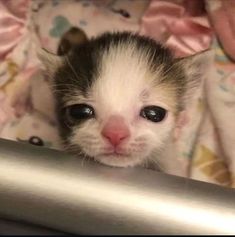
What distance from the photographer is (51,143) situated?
5.05ft

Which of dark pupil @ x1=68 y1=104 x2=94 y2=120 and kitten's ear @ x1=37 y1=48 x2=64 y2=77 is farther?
kitten's ear @ x1=37 y1=48 x2=64 y2=77

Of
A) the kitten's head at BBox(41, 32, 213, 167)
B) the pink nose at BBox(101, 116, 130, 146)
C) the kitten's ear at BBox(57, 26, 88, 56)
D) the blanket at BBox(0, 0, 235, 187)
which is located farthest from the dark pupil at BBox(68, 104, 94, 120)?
the kitten's ear at BBox(57, 26, 88, 56)

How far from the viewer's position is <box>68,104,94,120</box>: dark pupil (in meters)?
1.19

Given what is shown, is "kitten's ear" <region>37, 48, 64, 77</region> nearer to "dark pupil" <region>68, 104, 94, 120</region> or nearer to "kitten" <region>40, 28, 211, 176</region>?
"kitten" <region>40, 28, 211, 176</region>

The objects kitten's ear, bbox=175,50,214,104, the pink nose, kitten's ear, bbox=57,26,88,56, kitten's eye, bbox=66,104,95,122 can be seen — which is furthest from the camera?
kitten's ear, bbox=57,26,88,56

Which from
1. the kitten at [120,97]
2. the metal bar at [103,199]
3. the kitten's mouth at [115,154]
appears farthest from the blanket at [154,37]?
the metal bar at [103,199]

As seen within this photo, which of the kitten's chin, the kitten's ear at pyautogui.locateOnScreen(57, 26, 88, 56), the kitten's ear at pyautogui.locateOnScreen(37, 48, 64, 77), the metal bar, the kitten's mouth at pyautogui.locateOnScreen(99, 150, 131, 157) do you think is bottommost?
the metal bar

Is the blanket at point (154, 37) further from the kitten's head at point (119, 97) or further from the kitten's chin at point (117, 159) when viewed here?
the kitten's chin at point (117, 159)

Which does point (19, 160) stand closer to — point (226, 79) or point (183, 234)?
point (183, 234)

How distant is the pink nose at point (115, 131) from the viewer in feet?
3.51

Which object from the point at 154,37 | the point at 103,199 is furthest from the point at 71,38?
the point at 103,199

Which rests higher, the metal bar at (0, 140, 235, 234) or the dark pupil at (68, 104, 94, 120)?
the dark pupil at (68, 104, 94, 120)

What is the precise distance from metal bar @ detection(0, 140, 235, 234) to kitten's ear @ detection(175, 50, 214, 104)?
0.56 meters

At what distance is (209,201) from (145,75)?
1.51 feet
